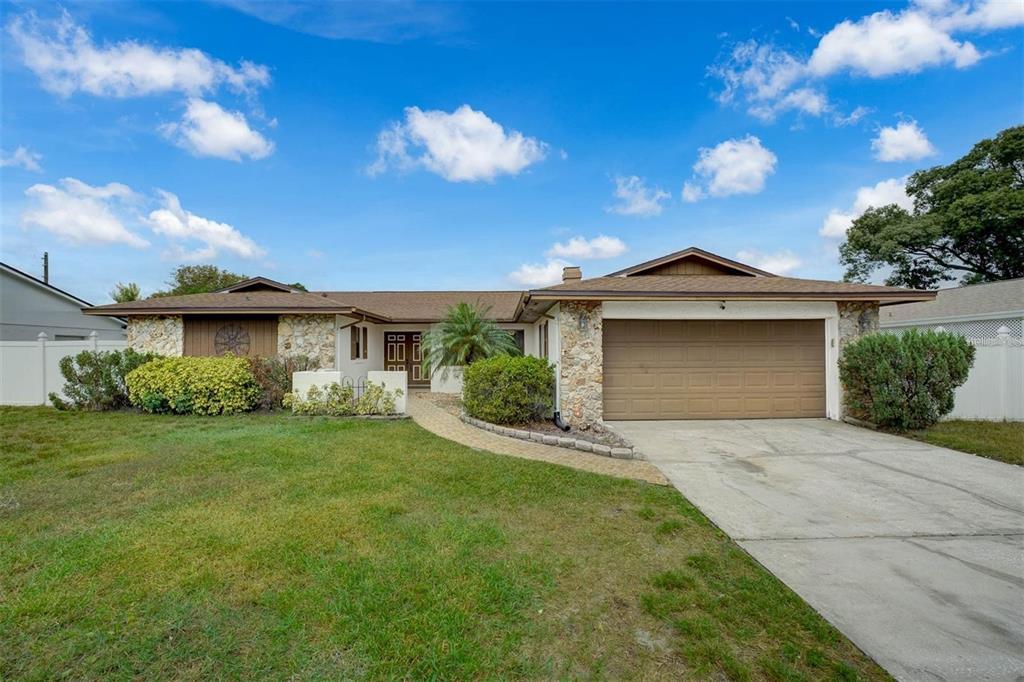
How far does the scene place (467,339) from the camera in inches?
530

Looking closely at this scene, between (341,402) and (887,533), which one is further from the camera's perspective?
(341,402)

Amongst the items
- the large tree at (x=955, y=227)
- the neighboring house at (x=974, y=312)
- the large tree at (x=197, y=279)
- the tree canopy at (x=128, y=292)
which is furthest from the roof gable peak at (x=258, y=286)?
the large tree at (x=955, y=227)

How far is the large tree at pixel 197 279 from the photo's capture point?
30578 millimetres

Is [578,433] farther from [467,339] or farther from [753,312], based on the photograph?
[467,339]

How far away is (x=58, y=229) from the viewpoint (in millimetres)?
14266

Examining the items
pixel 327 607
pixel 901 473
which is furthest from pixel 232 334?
pixel 901 473

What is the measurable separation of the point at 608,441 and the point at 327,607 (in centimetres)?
547

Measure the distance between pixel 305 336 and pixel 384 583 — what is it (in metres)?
9.99

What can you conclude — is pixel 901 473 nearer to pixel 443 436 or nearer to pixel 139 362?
pixel 443 436

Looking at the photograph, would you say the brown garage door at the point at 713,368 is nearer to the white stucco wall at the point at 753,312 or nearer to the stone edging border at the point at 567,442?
the white stucco wall at the point at 753,312

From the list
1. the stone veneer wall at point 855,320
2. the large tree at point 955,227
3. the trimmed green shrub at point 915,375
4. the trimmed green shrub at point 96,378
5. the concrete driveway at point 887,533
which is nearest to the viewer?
the concrete driveway at point 887,533

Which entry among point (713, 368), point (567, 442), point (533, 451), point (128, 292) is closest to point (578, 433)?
point (567, 442)

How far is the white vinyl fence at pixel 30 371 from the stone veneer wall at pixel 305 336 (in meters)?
4.59

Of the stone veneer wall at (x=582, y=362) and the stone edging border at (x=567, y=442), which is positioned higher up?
the stone veneer wall at (x=582, y=362)
